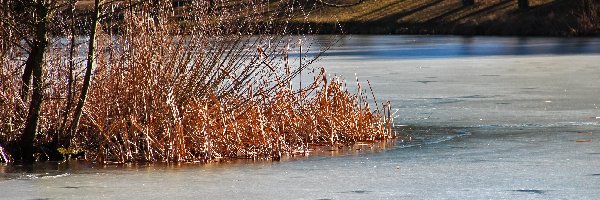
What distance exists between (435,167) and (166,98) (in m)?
2.27

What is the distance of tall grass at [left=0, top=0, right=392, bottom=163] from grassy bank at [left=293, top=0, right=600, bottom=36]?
33357 millimetres

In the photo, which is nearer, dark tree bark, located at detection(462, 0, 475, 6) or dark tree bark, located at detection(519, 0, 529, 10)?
dark tree bark, located at detection(519, 0, 529, 10)

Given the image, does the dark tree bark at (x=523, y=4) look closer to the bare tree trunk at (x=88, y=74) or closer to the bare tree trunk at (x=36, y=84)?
the bare tree trunk at (x=36, y=84)

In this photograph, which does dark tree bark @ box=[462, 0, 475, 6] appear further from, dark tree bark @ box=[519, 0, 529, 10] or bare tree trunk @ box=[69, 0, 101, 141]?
bare tree trunk @ box=[69, 0, 101, 141]

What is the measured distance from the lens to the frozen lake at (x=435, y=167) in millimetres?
8703

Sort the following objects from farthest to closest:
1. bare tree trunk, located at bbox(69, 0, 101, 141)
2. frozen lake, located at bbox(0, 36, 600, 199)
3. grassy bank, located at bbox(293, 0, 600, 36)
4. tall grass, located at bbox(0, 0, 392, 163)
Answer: grassy bank, located at bbox(293, 0, 600, 36) < tall grass, located at bbox(0, 0, 392, 163) < bare tree trunk, located at bbox(69, 0, 101, 141) < frozen lake, located at bbox(0, 36, 600, 199)

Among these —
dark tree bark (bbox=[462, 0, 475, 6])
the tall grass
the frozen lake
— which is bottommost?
the frozen lake

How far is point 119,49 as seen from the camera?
11.4m

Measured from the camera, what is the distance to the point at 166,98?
10891 mm

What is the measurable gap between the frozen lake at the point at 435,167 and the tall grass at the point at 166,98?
47 cm

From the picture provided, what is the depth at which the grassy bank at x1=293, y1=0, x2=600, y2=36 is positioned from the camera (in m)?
46.8

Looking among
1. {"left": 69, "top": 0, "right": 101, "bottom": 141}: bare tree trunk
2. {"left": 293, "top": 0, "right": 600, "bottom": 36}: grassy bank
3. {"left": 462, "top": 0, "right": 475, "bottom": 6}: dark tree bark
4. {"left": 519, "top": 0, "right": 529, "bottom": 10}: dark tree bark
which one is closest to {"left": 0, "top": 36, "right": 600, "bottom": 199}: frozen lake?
{"left": 69, "top": 0, "right": 101, "bottom": 141}: bare tree trunk

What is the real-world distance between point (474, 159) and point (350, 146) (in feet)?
4.96

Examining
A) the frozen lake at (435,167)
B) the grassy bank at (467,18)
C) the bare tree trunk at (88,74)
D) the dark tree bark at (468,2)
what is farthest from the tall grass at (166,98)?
the dark tree bark at (468,2)
